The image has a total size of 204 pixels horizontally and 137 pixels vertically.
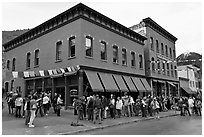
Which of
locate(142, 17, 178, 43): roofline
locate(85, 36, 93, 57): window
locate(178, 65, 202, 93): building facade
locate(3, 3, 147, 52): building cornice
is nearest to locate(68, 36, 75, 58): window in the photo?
locate(85, 36, 93, 57): window

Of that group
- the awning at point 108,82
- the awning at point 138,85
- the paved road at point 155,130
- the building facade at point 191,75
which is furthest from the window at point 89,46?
the building facade at point 191,75

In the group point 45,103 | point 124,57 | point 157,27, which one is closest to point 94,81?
point 45,103

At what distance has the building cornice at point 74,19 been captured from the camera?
1933 cm

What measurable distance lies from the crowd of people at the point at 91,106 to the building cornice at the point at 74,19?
25.0 feet

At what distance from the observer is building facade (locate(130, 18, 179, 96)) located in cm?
2878

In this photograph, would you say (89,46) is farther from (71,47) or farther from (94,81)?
(94,81)

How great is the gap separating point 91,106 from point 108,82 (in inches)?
242

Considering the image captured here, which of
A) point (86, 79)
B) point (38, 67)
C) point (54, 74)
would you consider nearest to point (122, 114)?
point (86, 79)

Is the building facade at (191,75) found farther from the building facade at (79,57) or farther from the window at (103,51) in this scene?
the window at (103,51)

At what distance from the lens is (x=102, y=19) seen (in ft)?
69.8

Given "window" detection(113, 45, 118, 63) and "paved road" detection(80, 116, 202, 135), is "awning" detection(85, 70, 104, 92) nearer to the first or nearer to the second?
"window" detection(113, 45, 118, 63)

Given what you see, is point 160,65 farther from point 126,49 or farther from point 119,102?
point 119,102

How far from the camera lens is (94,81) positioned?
60.2ft

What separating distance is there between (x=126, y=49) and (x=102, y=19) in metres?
5.13
